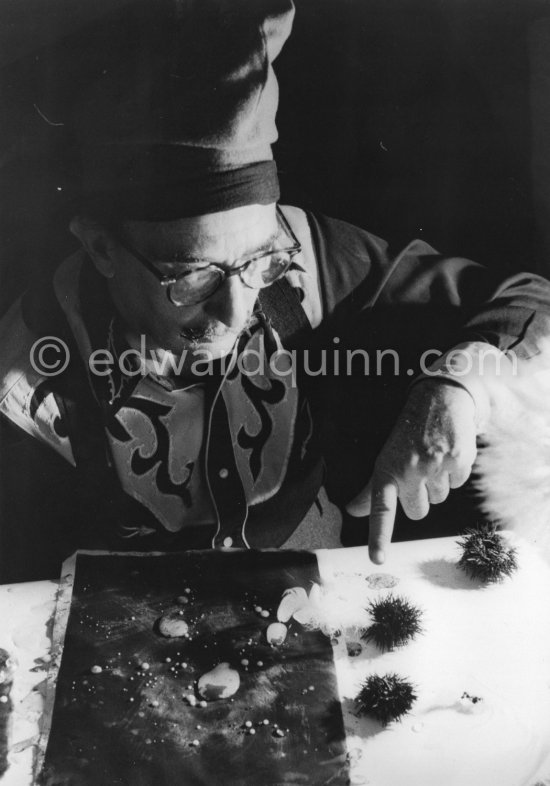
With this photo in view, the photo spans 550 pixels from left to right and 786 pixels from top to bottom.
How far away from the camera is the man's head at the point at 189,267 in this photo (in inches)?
66.1

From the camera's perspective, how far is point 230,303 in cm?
174

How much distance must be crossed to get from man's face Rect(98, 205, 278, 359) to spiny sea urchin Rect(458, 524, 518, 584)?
28.9 inches

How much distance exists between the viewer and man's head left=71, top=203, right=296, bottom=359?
168 centimetres

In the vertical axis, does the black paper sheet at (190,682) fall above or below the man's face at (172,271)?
below

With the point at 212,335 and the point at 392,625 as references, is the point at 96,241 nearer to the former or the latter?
the point at 212,335

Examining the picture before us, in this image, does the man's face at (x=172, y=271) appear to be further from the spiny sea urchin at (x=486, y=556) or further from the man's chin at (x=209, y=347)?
the spiny sea urchin at (x=486, y=556)

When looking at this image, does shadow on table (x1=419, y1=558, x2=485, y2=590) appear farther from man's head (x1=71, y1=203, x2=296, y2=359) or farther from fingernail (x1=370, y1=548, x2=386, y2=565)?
man's head (x1=71, y1=203, x2=296, y2=359)

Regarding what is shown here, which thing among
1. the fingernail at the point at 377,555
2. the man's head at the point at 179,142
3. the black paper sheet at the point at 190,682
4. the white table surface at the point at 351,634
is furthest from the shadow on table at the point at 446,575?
the man's head at the point at 179,142

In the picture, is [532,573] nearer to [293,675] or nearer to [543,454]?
[543,454]

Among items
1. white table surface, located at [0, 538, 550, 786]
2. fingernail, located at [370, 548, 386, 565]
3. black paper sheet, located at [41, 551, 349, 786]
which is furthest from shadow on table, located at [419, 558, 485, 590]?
black paper sheet, located at [41, 551, 349, 786]

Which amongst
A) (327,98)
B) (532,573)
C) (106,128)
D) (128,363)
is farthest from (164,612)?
(327,98)

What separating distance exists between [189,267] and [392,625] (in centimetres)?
89

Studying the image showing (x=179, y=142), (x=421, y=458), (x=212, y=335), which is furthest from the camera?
(x=421, y=458)

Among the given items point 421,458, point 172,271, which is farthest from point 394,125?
point 421,458
